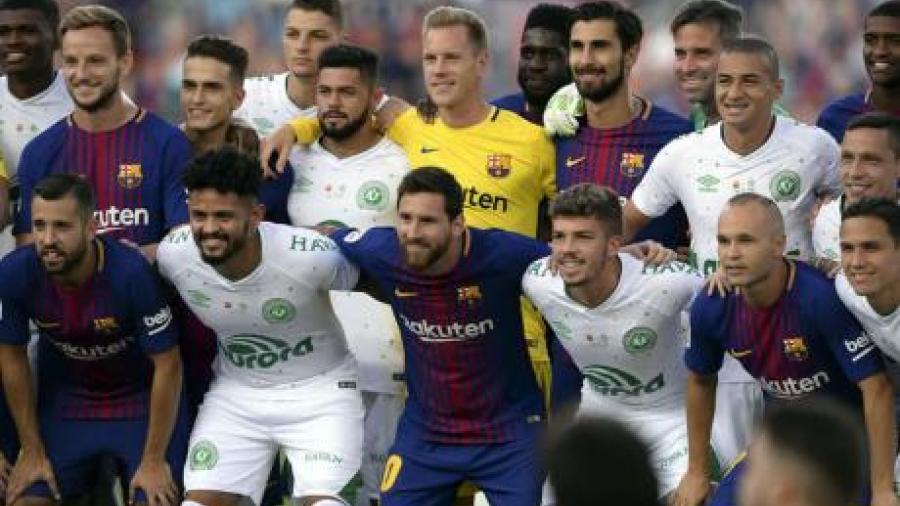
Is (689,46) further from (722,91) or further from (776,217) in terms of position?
(776,217)

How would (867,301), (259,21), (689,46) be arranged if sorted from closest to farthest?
(867,301) → (689,46) → (259,21)

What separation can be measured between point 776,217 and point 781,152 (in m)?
0.80

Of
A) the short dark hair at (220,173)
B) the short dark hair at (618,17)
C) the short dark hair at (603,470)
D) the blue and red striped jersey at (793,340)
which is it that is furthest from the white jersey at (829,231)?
the short dark hair at (603,470)

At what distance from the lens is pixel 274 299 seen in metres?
9.85

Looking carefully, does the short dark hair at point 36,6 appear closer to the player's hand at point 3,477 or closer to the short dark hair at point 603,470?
the player's hand at point 3,477

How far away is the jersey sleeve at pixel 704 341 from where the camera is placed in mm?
9266

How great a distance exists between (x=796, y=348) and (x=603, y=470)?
15.7ft

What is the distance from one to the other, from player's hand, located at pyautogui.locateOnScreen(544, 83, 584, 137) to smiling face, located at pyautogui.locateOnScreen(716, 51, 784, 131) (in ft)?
2.62

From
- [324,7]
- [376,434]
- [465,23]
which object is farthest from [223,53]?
[376,434]

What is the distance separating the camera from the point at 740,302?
9.25m

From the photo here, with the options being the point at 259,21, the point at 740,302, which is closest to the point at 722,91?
the point at 740,302

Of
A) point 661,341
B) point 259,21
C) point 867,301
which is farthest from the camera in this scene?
point 259,21

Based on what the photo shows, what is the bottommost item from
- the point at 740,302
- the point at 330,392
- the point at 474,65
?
the point at 330,392

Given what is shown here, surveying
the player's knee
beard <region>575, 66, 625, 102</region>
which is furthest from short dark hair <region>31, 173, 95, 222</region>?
beard <region>575, 66, 625, 102</region>
